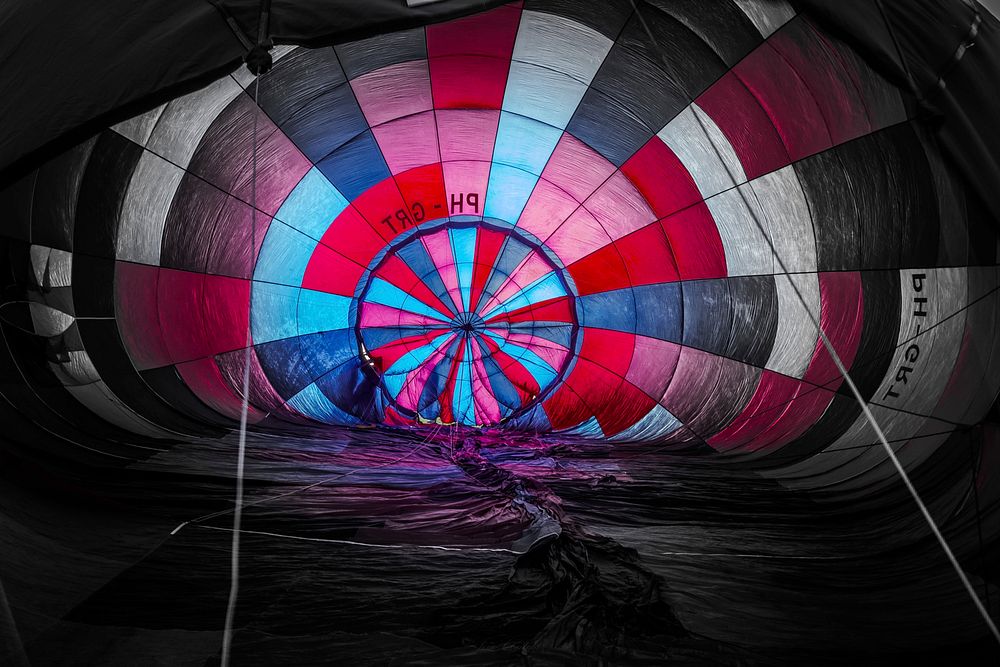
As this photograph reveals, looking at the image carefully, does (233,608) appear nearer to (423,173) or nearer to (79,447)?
(79,447)

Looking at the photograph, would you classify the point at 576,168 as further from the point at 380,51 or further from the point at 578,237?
the point at 380,51

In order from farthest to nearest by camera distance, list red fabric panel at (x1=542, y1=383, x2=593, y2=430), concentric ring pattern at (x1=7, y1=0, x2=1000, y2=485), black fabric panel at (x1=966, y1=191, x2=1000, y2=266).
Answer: red fabric panel at (x1=542, y1=383, x2=593, y2=430) < concentric ring pattern at (x1=7, y1=0, x2=1000, y2=485) < black fabric panel at (x1=966, y1=191, x2=1000, y2=266)

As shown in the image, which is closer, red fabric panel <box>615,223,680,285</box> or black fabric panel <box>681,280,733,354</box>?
black fabric panel <box>681,280,733,354</box>

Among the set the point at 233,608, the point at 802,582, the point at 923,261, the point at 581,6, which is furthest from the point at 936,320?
the point at 233,608

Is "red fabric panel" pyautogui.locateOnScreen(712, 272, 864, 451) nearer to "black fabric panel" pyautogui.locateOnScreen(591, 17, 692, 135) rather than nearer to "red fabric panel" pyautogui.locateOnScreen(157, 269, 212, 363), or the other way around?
"black fabric panel" pyautogui.locateOnScreen(591, 17, 692, 135)

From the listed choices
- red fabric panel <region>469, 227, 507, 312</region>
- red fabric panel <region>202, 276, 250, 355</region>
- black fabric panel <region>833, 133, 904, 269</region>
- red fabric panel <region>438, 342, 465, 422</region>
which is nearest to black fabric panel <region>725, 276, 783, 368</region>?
black fabric panel <region>833, 133, 904, 269</region>

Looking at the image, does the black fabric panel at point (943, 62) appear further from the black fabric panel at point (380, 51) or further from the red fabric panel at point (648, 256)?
the red fabric panel at point (648, 256)

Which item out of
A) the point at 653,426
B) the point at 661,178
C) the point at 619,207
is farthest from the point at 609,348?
the point at 661,178

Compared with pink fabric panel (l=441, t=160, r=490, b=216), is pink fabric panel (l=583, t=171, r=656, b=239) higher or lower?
lower
